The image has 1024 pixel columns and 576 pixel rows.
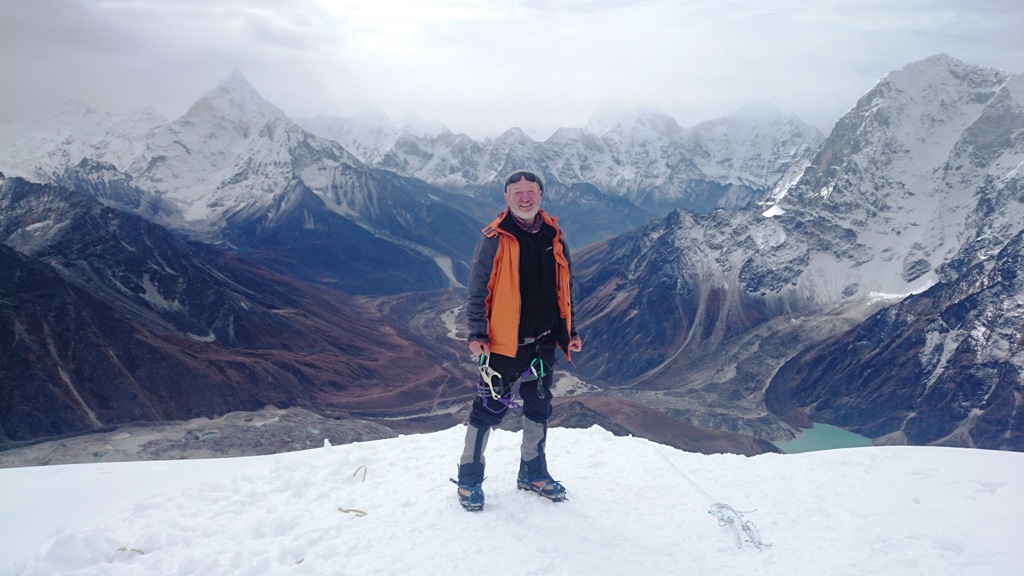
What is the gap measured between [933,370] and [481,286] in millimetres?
157708

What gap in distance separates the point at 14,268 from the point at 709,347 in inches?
5666

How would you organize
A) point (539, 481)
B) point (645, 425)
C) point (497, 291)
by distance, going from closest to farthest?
point (497, 291) < point (539, 481) < point (645, 425)

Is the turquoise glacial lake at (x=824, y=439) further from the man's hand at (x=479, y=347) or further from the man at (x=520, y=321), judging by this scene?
the man's hand at (x=479, y=347)

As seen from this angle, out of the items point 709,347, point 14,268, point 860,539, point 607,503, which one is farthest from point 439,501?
point 709,347

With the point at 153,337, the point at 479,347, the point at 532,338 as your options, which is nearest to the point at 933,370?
the point at 153,337

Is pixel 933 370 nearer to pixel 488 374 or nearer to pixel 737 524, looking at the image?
pixel 737 524

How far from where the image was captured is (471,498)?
880cm

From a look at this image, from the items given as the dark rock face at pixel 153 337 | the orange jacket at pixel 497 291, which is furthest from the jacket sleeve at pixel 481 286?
the dark rock face at pixel 153 337

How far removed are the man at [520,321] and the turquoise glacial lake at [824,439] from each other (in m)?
123

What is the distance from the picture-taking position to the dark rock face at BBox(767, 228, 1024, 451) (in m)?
126

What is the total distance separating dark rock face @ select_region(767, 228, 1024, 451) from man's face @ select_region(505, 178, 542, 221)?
455 feet

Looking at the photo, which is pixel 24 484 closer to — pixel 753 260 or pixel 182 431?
pixel 182 431

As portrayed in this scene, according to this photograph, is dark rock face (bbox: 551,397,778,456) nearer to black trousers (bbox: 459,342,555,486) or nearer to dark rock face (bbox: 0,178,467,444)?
dark rock face (bbox: 0,178,467,444)

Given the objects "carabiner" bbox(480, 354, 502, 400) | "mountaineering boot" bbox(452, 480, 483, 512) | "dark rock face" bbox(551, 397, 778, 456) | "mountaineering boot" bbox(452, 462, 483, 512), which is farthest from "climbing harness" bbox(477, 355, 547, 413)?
"dark rock face" bbox(551, 397, 778, 456)
